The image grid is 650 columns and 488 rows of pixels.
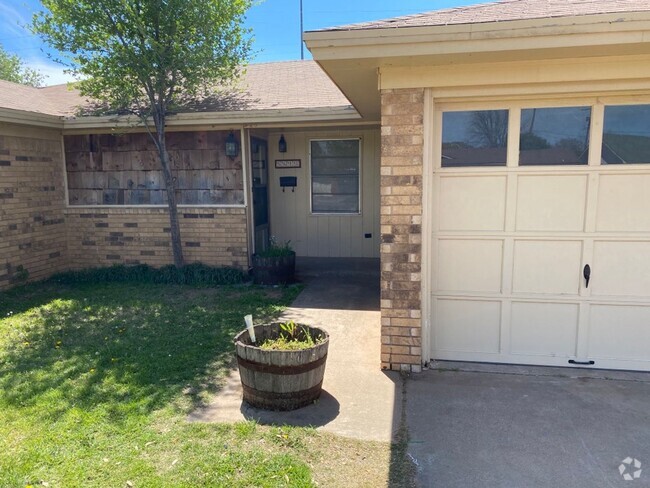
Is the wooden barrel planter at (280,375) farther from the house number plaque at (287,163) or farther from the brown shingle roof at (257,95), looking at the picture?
the house number plaque at (287,163)

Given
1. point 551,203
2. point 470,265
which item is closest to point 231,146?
point 470,265

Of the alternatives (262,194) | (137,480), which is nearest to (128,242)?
(262,194)

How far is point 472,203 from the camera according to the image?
3990mm

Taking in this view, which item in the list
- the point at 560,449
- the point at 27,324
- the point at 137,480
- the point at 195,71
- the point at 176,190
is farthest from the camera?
the point at 176,190

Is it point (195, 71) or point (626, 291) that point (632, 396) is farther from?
point (195, 71)

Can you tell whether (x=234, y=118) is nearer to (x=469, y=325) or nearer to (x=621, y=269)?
(x=469, y=325)

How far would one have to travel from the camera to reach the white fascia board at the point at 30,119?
21.0ft

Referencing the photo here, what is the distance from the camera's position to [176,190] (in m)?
7.82

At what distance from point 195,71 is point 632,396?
668 centimetres

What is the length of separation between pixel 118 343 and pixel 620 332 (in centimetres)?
473

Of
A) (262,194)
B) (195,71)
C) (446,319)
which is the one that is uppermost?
(195,71)

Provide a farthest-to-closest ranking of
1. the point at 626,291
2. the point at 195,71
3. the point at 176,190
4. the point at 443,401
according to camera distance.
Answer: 1. the point at 176,190
2. the point at 195,71
3. the point at 626,291
4. the point at 443,401

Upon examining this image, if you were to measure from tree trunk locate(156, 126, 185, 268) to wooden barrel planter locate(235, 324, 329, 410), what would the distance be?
14.8ft

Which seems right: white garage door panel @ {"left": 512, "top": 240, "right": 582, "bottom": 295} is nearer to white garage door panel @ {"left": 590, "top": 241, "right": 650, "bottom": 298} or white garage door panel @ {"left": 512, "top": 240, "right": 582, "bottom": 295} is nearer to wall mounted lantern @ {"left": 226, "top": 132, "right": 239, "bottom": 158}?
white garage door panel @ {"left": 590, "top": 241, "right": 650, "bottom": 298}
